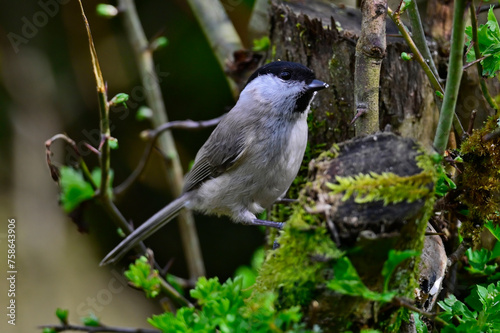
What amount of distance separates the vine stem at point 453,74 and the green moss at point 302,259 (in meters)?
0.52

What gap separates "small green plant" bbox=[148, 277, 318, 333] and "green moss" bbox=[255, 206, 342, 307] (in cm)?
5

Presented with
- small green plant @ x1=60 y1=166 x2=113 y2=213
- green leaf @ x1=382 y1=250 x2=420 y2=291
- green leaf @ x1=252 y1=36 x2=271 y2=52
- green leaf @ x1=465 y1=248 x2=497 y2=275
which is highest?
green leaf @ x1=252 y1=36 x2=271 y2=52

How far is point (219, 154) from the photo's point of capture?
268 centimetres

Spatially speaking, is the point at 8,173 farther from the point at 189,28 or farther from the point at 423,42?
the point at 423,42

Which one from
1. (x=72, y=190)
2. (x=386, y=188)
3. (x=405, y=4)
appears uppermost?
(x=405, y=4)

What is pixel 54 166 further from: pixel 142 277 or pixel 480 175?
pixel 480 175

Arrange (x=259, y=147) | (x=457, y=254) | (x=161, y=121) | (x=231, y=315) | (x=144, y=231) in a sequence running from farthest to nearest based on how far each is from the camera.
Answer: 1. (x=161, y=121)
2. (x=144, y=231)
3. (x=259, y=147)
4. (x=457, y=254)
5. (x=231, y=315)

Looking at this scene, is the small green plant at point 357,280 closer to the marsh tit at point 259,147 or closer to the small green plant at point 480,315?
the small green plant at point 480,315

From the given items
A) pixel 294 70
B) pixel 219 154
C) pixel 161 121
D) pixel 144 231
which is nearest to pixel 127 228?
pixel 144 231

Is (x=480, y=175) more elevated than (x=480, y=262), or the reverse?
(x=480, y=175)

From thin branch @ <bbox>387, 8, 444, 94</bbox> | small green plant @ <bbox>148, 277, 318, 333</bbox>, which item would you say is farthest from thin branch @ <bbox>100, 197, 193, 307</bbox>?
thin branch @ <bbox>387, 8, 444, 94</bbox>

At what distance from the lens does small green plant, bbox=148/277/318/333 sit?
1.17 metres

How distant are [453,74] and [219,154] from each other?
1421 millimetres

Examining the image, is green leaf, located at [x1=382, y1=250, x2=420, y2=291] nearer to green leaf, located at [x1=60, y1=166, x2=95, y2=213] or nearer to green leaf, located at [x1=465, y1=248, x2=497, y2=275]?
green leaf, located at [x1=465, y1=248, x2=497, y2=275]
